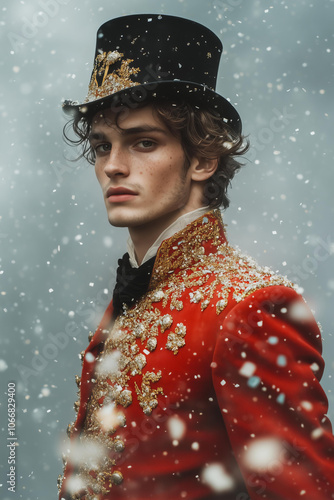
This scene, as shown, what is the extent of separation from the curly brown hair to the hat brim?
26 mm

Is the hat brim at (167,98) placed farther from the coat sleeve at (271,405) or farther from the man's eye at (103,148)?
the coat sleeve at (271,405)

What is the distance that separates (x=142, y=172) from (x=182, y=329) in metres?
0.70

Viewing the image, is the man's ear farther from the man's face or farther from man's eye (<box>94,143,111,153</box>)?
man's eye (<box>94,143,111,153</box>)

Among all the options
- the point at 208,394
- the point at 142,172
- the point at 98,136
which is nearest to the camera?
the point at 208,394

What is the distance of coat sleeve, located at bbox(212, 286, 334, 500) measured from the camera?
1.67m

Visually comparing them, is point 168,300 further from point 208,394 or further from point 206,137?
point 206,137

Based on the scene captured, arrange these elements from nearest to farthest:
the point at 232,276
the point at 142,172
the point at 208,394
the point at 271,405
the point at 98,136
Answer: the point at 271,405
the point at 208,394
the point at 232,276
the point at 142,172
the point at 98,136

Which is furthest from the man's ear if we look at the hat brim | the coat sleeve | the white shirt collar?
the coat sleeve

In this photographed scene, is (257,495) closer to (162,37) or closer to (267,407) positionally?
(267,407)

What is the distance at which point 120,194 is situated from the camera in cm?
227

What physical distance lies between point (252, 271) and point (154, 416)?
2.17ft

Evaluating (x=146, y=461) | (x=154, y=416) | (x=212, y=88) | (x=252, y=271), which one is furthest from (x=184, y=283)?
(x=212, y=88)

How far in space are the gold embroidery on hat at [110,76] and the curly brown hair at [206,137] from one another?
114mm

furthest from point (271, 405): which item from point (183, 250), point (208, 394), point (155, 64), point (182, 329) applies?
point (155, 64)
